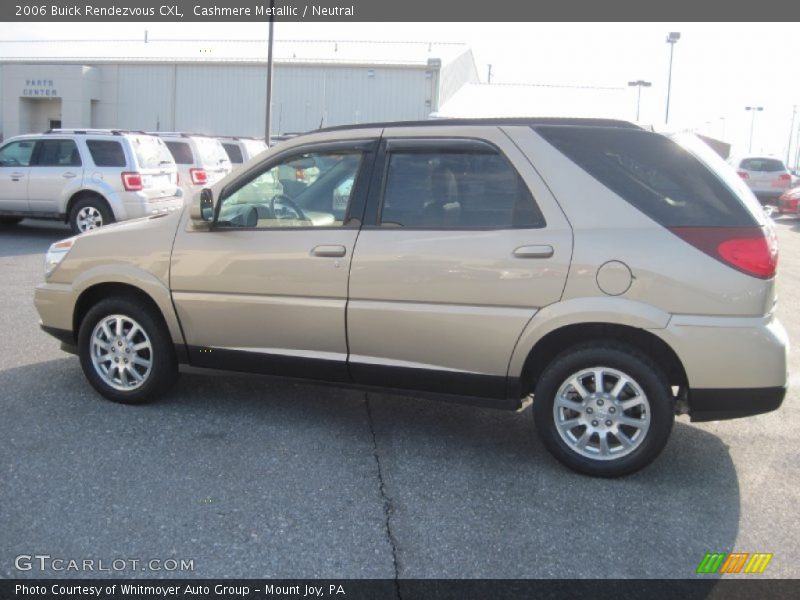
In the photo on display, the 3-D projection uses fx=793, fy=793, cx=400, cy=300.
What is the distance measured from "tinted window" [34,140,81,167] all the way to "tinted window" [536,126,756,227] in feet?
36.4

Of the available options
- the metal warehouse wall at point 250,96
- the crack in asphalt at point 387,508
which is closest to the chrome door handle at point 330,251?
the crack in asphalt at point 387,508

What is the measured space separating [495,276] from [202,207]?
183 centimetres

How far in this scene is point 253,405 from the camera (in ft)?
17.3

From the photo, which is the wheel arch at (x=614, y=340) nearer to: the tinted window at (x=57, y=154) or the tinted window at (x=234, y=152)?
the tinted window at (x=57, y=154)

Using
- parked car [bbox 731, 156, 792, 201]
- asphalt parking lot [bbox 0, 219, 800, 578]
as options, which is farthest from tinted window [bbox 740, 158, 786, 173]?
asphalt parking lot [bbox 0, 219, 800, 578]

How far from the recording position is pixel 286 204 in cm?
486

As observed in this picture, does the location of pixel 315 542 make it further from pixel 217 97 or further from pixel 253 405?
pixel 217 97

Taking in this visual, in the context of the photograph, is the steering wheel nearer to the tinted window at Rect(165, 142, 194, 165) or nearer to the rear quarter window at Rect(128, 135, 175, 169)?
the rear quarter window at Rect(128, 135, 175, 169)

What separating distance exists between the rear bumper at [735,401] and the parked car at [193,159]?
43.4 feet

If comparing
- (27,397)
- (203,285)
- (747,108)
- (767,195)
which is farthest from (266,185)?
(747,108)

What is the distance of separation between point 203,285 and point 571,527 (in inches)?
101

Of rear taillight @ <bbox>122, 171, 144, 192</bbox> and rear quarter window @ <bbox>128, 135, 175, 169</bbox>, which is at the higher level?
rear quarter window @ <bbox>128, 135, 175, 169</bbox>

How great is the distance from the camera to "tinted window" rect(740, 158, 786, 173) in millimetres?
25734
